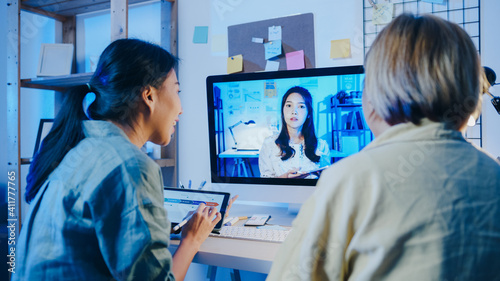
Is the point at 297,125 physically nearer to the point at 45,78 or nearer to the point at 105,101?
the point at 105,101

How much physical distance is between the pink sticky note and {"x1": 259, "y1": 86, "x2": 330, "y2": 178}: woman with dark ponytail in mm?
353

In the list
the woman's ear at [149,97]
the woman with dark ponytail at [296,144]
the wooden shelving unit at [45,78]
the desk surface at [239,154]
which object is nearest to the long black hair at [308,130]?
the woman with dark ponytail at [296,144]

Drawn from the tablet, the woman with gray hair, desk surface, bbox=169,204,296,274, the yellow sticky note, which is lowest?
desk surface, bbox=169,204,296,274

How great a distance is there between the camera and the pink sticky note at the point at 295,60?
5.43 feet

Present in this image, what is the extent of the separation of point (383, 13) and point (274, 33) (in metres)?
0.48

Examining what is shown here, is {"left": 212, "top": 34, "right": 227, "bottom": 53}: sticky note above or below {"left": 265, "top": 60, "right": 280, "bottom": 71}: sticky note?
above

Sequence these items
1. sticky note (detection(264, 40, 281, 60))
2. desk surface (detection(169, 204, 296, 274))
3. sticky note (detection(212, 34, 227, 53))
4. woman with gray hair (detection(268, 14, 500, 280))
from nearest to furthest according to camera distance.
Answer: woman with gray hair (detection(268, 14, 500, 280))
desk surface (detection(169, 204, 296, 274))
sticky note (detection(264, 40, 281, 60))
sticky note (detection(212, 34, 227, 53))

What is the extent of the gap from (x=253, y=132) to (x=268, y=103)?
0.41 ft

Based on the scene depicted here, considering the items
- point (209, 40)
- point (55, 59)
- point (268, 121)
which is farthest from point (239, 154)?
point (55, 59)

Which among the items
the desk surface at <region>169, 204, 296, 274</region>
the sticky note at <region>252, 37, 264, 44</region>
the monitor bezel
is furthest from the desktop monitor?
the sticky note at <region>252, 37, 264, 44</region>

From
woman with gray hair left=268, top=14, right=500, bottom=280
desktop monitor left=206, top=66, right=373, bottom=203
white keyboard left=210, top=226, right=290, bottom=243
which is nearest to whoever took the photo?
woman with gray hair left=268, top=14, right=500, bottom=280

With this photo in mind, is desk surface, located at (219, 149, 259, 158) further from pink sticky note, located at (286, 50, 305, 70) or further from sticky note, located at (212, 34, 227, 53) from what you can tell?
sticky note, located at (212, 34, 227, 53)

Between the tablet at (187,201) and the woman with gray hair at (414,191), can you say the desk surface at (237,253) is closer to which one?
the tablet at (187,201)

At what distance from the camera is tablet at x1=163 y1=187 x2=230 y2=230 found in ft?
4.24
